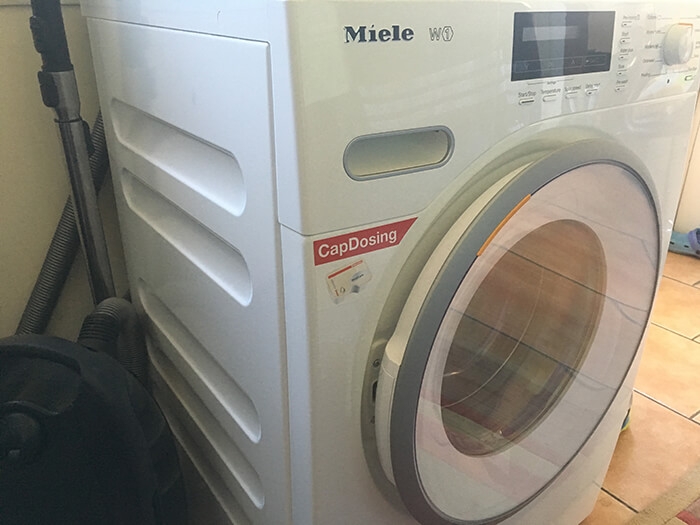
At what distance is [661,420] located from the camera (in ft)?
4.59

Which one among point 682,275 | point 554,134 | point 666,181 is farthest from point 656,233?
point 682,275

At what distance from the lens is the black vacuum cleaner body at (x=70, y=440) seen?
72 cm

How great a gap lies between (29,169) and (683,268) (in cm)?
196

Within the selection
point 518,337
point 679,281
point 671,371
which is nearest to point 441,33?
point 518,337

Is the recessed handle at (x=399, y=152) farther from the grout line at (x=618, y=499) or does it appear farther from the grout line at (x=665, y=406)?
the grout line at (x=665, y=406)

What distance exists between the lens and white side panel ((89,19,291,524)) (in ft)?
1.95

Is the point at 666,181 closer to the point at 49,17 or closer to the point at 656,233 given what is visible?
the point at 656,233

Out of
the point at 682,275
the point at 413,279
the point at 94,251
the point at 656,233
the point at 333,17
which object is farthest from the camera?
the point at 682,275

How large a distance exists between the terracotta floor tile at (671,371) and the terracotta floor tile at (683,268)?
37 cm

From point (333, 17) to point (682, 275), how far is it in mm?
1913

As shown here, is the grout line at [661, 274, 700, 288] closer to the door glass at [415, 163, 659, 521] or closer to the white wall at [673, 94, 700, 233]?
the white wall at [673, 94, 700, 233]

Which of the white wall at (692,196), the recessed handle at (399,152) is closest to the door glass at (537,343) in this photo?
the recessed handle at (399,152)

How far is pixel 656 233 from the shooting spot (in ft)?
2.74

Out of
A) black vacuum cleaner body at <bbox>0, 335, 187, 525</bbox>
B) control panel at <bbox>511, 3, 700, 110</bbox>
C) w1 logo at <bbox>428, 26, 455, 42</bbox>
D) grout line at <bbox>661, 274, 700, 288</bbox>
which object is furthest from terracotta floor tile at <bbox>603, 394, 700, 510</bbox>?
w1 logo at <bbox>428, 26, 455, 42</bbox>
